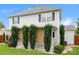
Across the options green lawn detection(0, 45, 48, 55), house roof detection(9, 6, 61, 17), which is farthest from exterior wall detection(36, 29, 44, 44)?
house roof detection(9, 6, 61, 17)

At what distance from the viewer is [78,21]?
2027 centimetres

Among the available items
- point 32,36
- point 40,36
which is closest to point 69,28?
point 40,36

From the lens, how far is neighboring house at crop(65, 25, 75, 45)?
20.3 metres

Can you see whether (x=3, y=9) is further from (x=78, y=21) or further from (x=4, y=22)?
(x=78, y=21)

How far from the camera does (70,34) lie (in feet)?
66.7

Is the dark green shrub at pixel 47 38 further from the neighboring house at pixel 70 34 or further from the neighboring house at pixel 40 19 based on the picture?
the neighboring house at pixel 70 34

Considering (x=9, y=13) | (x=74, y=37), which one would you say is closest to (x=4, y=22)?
(x=9, y=13)

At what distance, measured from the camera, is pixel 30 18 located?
20359mm

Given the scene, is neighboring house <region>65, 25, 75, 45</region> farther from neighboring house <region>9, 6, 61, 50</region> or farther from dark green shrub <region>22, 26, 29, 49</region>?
dark green shrub <region>22, 26, 29, 49</region>

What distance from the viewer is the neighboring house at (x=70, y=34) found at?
2031 cm

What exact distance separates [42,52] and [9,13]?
1046 mm

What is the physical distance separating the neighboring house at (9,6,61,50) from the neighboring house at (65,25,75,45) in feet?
0.61

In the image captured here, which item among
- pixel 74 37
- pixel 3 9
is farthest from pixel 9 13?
pixel 74 37
